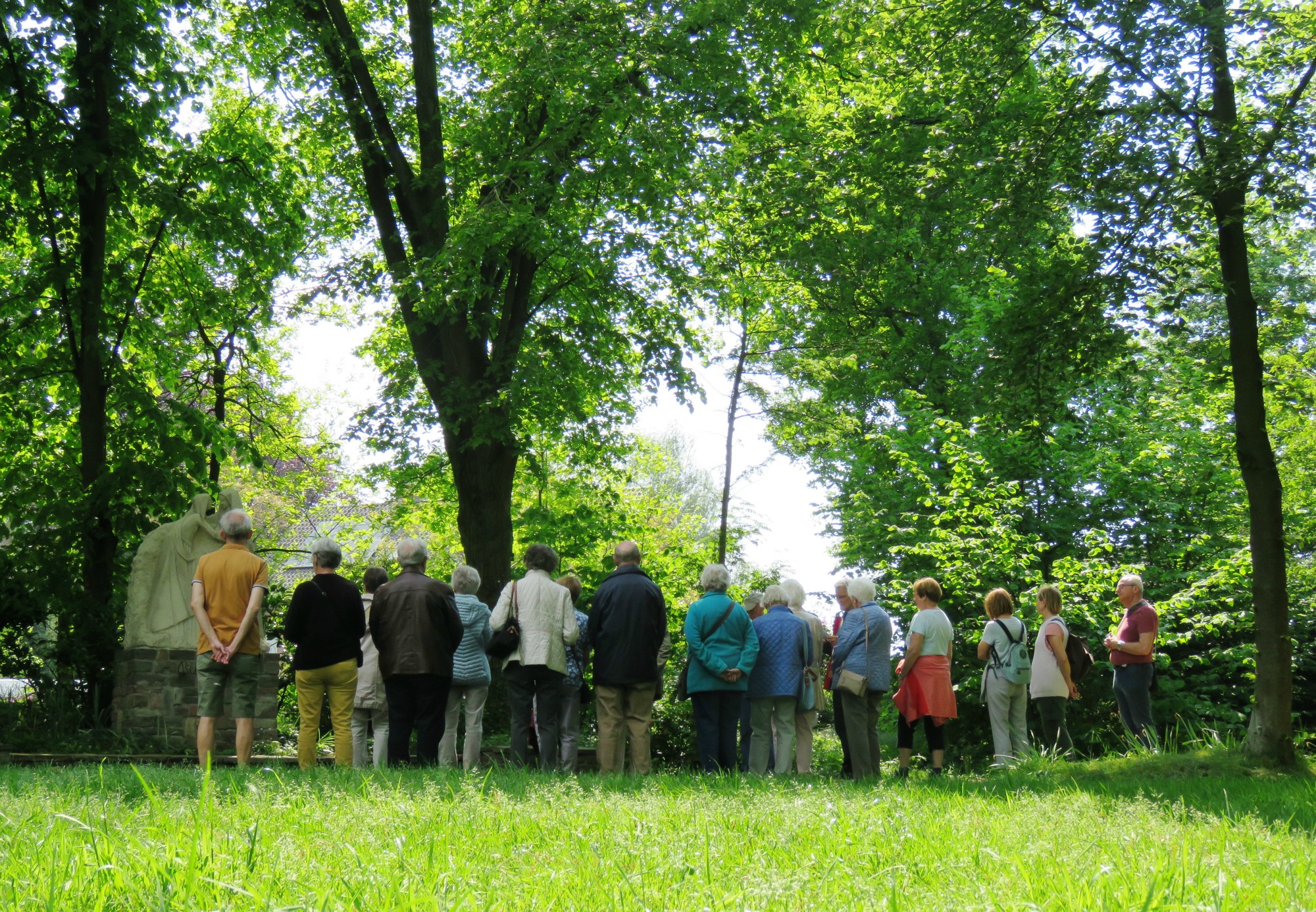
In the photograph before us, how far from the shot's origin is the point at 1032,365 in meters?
11.0

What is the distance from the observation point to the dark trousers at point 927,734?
1075 centimetres

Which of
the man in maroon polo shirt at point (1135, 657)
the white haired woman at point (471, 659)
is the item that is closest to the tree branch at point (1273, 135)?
the man in maroon polo shirt at point (1135, 657)

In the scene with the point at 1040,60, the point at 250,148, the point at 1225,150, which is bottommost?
the point at 1225,150

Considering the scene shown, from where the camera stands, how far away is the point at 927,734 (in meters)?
A: 10.7

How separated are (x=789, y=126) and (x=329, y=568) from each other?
331 inches

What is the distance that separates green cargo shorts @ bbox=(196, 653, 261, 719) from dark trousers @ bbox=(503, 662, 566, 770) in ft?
6.82

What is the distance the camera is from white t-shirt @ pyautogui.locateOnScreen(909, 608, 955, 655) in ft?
34.7

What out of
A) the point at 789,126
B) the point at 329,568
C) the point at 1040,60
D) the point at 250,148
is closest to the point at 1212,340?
the point at 1040,60

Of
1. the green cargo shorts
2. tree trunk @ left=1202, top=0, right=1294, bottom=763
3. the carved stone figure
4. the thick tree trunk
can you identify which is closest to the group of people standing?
the green cargo shorts

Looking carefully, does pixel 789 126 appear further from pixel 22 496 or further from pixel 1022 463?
pixel 22 496

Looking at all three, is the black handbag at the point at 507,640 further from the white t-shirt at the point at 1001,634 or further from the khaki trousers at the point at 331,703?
the white t-shirt at the point at 1001,634

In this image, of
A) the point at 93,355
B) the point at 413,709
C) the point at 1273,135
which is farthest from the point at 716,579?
the point at 93,355

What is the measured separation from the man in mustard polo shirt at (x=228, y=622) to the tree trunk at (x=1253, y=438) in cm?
812

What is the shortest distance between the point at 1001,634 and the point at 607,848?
8.86 meters
